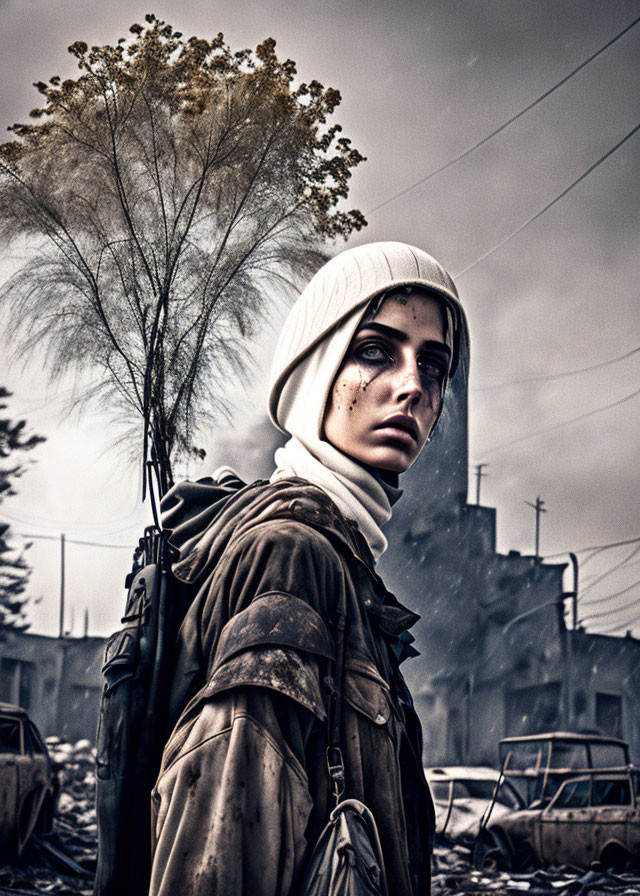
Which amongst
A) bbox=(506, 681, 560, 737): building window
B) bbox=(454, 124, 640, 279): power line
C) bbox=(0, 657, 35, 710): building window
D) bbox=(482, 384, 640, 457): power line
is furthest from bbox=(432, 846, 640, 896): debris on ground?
bbox=(454, 124, 640, 279): power line

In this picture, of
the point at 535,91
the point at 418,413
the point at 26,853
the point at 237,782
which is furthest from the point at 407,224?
the point at 237,782

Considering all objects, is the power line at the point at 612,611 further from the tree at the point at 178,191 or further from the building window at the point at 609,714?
the tree at the point at 178,191

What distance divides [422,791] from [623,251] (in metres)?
7.09

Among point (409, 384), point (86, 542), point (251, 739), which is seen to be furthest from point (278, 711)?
point (86, 542)

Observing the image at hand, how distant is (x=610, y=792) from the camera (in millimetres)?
7320

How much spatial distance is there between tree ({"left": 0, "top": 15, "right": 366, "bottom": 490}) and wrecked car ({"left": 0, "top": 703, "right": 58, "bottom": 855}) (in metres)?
3.18

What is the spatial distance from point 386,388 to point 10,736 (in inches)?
237

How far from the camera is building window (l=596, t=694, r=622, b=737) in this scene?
7699 mm

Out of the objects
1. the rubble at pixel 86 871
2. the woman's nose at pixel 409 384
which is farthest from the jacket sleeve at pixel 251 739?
the rubble at pixel 86 871

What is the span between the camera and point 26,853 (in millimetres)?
6688

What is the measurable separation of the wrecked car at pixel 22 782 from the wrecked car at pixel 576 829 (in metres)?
3.05

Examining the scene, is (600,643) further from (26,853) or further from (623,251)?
(26,853)

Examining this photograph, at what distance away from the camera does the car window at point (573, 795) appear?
23.8 feet

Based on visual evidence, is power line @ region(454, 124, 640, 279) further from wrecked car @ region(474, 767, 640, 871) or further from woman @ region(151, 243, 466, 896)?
woman @ region(151, 243, 466, 896)
